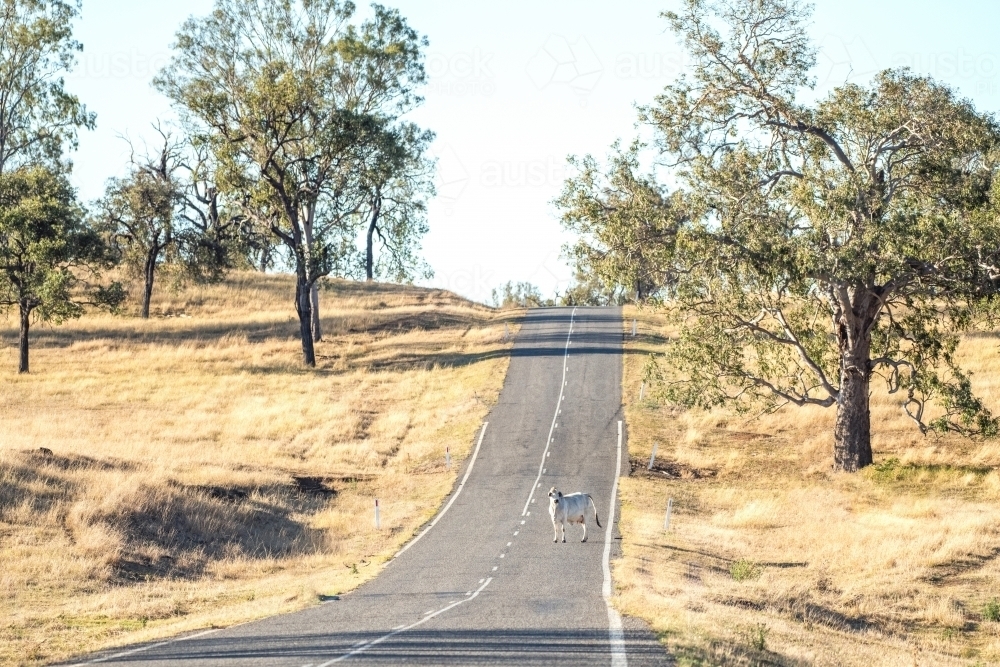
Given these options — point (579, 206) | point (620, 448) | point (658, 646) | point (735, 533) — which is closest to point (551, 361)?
point (620, 448)

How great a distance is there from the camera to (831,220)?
33.1m

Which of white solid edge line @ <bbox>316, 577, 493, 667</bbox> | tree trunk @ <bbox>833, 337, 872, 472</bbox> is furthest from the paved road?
tree trunk @ <bbox>833, 337, 872, 472</bbox>

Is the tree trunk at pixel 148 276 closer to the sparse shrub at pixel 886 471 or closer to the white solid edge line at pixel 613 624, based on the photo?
the sparse shrub at pixel 886 471

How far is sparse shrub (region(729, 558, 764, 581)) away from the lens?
24047mm

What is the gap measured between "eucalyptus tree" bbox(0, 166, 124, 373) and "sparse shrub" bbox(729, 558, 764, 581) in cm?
4099

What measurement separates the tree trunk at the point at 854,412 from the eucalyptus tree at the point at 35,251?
126 ft

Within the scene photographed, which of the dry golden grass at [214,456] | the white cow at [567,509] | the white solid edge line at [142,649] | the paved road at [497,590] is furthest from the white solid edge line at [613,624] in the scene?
the white solid edge line at [142,649]

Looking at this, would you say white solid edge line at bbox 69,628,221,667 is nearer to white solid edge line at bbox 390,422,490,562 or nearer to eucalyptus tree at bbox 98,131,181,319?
white solid edge line at bbox 390,422,490,562

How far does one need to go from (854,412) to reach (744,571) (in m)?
14.7

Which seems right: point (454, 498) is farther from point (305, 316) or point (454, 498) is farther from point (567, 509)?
point (305, 316)

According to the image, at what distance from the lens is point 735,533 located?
97.0ft

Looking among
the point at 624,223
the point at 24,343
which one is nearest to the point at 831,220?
the point at 624,223

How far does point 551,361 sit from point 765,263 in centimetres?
2609

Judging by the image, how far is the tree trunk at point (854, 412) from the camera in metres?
36.9
